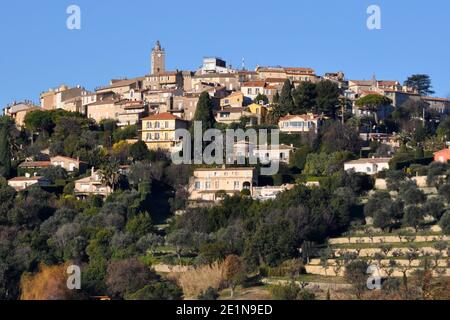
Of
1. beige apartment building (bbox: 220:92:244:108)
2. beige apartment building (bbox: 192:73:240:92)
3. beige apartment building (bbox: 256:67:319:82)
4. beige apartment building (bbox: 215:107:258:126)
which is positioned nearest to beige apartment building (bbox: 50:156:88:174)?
Answer: beige apartment building (bbox: 215:107:258:126)

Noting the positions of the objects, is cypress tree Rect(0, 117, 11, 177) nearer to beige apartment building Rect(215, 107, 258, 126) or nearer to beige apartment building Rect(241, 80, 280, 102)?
beige apartment building Rect(215, 107, 258, 126)

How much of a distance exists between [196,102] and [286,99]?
17.8 feet

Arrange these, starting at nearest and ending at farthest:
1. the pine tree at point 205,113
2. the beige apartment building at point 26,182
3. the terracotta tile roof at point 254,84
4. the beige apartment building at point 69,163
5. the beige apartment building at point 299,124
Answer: the beige apartment building at point 26,182 < the beige apartment building at point 69,163 < the pine tree at point 205,113 < the beige apartment building at point 299,124 < the terracotta tile roof at point 254,84

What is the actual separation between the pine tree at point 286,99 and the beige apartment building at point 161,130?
5192 mm

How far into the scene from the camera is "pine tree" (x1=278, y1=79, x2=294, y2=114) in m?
82.9

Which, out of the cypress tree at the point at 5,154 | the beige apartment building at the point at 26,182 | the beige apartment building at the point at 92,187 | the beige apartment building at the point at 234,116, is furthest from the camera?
the beige apartment building at the point at 234,116

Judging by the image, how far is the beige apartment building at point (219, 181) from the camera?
71000 millimetres

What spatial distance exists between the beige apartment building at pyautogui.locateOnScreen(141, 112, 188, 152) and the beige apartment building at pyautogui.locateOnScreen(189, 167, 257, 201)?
892cm

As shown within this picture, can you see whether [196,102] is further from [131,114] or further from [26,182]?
[26,182]

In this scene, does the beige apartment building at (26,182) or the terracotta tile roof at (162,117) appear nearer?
the beige apartment building at (26,182)

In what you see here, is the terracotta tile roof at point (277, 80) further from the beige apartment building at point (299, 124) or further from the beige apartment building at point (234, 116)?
the beige apartment building at point (299, 124)

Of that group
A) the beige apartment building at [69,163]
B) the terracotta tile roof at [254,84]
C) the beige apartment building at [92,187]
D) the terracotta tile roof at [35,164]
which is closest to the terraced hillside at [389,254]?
the beige apartment building at [92,187]
